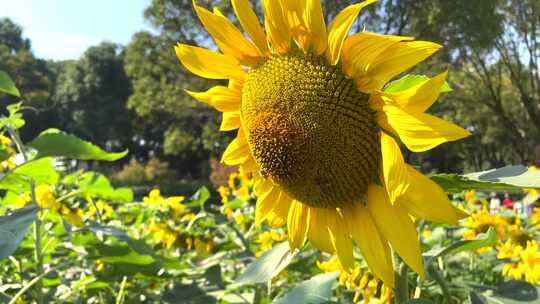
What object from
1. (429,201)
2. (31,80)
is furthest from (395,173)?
(31,80)

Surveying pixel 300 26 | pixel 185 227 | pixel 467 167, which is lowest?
pixel 467 167

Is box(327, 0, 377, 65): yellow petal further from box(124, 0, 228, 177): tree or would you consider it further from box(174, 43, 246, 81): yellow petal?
box(124, 0, 228, 177): tree

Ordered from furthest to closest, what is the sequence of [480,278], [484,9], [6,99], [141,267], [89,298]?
1. [6,99]
2. [484,9]
3. [480,278]
4. [89,298]
5. [141,267]

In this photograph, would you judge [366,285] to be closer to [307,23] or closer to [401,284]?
[401,284]

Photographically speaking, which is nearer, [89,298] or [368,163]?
[368,163]

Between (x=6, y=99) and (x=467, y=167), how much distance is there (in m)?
21.5

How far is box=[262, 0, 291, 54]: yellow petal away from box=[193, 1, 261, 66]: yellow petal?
0.05 m

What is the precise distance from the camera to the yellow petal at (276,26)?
2.58 feet

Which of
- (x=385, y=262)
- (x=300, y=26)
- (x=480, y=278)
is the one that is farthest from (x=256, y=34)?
(x=480, y=278)

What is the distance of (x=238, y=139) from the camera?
936mm

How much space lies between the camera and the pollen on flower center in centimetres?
75

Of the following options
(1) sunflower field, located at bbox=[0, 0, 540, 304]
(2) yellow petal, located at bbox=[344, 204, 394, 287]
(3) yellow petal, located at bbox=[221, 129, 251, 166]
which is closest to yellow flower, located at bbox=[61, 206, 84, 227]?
(1) sunflower field, located at bbox=[0, 0, 540, 304]

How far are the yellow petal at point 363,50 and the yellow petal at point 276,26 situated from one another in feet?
0.34

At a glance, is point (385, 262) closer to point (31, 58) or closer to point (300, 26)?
point (300, 26)
